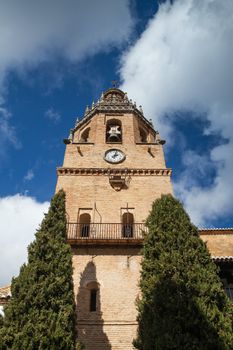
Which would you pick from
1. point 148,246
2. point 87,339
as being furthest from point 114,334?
point 148,246

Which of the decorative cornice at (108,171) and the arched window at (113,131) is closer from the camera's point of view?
the decorative cornice at (108,171)

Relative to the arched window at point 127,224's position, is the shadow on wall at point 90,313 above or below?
below

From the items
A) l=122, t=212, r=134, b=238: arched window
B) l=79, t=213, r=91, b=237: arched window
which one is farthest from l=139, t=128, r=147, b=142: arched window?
l=79, t=213, r=91, b=237: arched window

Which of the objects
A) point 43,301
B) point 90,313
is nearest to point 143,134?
point 90,313

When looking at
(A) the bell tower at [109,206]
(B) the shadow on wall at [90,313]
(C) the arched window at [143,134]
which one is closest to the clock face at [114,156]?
(A) the bell tower at [109,206]

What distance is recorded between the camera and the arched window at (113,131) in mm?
21547

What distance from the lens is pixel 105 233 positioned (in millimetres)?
15391

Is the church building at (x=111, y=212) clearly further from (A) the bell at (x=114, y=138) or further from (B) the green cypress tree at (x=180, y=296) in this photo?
(B) the green cypress tree at (x=180, y=296)

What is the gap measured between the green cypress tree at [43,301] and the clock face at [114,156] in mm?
7877

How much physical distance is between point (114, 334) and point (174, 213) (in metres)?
4.39

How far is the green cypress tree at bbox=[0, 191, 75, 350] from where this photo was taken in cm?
919

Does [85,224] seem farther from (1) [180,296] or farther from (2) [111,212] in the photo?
(1) [180,296]

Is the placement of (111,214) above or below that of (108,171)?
below

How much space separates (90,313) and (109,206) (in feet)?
17.3
